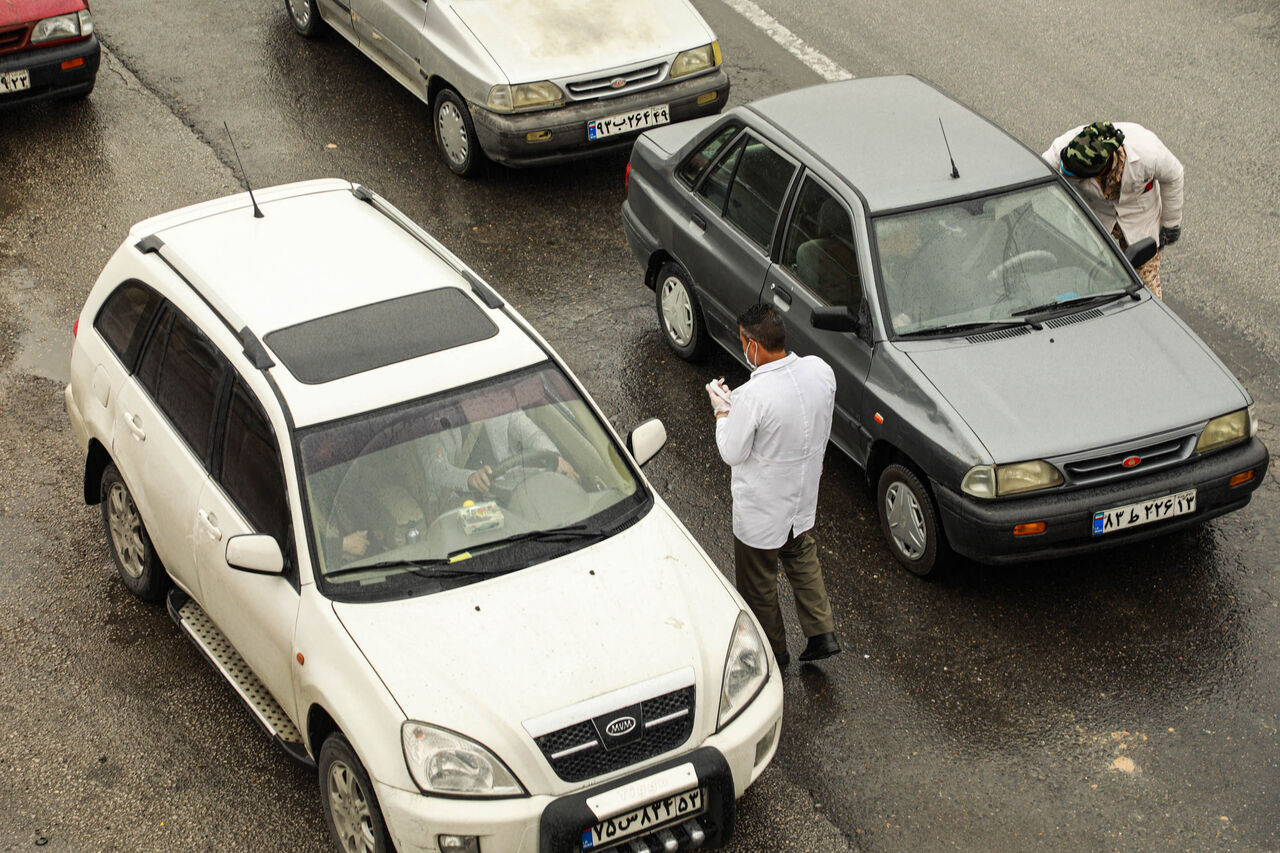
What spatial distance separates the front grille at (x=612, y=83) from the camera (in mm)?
9500

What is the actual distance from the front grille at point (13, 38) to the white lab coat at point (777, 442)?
23.2 ft

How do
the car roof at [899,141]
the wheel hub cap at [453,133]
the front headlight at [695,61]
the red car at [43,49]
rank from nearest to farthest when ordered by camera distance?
the car roof at [899,141] < the front headlight at [695,61] < the wheel hub cap at [453,133] < the red car at [43,49]

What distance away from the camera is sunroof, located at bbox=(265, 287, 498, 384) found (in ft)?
17.5

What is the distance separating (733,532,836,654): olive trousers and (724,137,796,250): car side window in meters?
2.10

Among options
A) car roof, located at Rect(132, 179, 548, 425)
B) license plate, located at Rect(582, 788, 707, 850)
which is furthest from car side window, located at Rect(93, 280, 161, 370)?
license plate, located at Rect(582, 788, 707, 850)

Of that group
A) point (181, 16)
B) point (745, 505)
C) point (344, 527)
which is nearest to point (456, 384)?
point (344, 527)

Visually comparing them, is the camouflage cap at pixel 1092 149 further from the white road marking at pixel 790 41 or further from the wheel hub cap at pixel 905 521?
the white road marking at pixel 790 41

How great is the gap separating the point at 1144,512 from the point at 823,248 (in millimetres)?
2029

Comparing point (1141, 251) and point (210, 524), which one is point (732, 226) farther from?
point (210, 524)

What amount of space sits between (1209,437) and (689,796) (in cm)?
307

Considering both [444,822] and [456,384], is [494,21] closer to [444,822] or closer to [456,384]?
[456,384]

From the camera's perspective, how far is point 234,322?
18.0 feet

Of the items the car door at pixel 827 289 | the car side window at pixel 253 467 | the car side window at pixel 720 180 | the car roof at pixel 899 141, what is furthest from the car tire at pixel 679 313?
the car side window at pixel 253 467

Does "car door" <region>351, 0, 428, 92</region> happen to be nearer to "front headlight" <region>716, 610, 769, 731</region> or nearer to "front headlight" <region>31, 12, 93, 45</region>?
"front headlight" <region>31, 12, 93, 45</region>
